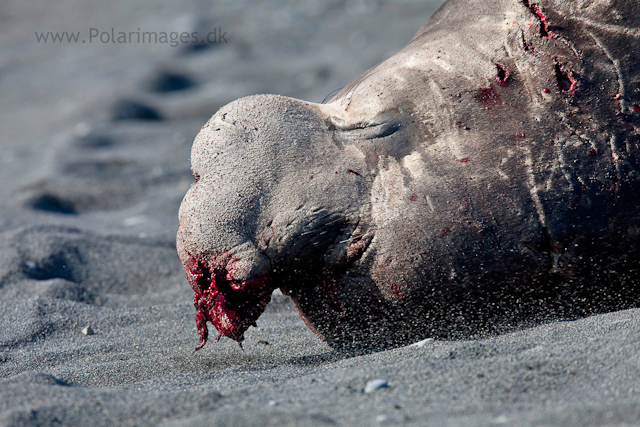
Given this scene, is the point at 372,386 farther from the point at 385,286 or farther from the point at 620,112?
the point at 620,112

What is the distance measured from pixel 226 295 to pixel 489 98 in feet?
4.13

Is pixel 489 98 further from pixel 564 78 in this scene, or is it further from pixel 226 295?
pixel 226 295

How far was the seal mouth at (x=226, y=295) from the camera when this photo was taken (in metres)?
2.29

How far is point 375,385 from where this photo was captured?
1.76 meters

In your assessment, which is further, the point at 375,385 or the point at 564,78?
the point at 564,78

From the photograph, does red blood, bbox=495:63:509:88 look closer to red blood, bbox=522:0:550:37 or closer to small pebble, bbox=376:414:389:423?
red blood, bbox=522:0:550:37

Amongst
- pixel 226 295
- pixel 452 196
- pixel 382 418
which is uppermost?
pixel 452 196

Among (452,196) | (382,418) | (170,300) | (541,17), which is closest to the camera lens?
(382,418)

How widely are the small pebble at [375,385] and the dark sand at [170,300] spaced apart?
15mm

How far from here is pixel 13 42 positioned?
10.6 metres

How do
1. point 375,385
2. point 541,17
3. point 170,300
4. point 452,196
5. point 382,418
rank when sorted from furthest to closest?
point 170,300
point 541,17
point 452,196
point 375,385
point 382,418

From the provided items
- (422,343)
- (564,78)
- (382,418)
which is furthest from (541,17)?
(382,418)

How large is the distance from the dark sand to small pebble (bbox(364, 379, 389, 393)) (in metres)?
0.02

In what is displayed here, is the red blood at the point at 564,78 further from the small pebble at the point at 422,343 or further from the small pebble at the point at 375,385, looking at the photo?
the small pebble at the point at 375,385
